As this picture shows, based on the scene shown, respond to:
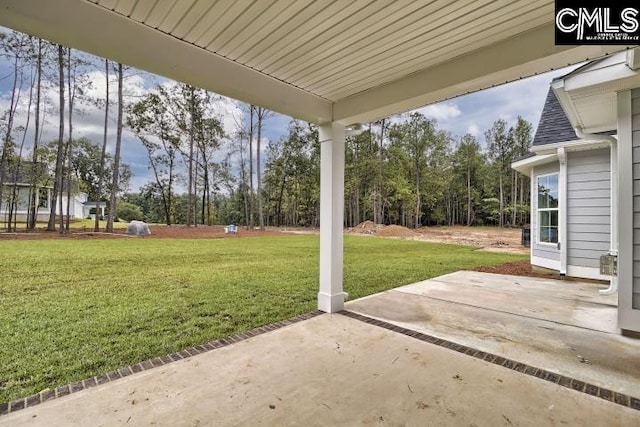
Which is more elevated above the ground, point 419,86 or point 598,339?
point 419,86

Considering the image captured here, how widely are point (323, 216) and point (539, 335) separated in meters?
2.54

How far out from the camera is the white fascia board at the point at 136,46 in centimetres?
166

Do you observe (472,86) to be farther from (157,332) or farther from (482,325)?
(157,332)

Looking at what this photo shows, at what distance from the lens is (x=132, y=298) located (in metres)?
4.29

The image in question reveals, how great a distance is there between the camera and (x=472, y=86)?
2533 millimetres

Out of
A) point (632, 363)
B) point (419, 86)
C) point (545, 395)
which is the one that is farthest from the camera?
point (419, 86)

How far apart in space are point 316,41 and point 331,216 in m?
1.94

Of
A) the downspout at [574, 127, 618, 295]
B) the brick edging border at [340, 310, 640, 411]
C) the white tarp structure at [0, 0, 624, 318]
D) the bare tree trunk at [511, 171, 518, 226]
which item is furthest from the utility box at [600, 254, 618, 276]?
the bare tree trunk at [511, 171, 518, 226]

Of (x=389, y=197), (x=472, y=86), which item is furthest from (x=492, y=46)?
(x=389, y=197)

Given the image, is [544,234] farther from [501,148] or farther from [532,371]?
[501,148]

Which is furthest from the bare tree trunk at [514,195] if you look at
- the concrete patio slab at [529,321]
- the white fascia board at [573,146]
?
the concrete patio slab at [529,321]

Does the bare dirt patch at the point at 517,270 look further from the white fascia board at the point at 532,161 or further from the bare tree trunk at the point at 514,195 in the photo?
the bare tree trunk at the point at 514,195

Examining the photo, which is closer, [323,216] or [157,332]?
[157,332]

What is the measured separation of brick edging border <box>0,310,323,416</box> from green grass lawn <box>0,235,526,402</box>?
0.10 m
